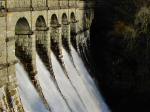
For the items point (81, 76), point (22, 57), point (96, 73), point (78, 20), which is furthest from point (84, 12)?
point (22, 57)

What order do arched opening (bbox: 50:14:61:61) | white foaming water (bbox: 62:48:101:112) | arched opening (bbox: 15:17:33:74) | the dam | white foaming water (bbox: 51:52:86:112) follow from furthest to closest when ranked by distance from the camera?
white foaming water (bbox: 62:48:101:112)
arched opening (bbox: 50:14:61:61)
white foaming water (bbox: 51:52:86:112)
arched opening (bbox: 15:17:33:74)
the dam

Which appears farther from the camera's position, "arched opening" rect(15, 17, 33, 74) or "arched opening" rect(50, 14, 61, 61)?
"arched opening" rect(50, 14, 61, 61)

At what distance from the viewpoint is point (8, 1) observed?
1794 cm

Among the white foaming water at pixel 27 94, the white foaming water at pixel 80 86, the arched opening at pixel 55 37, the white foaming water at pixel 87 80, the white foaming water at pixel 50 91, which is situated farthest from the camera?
the white foaming water at pixel 87 80

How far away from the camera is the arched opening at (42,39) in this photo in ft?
78.1

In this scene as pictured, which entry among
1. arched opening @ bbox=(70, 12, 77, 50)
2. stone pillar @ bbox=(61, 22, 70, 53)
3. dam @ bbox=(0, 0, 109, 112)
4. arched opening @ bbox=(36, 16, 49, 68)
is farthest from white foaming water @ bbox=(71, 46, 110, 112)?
arched opening @ bbox=(36, 16, 49, 68)

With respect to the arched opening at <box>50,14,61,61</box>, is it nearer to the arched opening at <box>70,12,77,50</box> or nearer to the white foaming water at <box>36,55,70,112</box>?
the white foaming water at <box>36,55,70,112</box>

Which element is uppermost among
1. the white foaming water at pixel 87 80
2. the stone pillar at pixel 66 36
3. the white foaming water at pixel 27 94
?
the stone pillar at pixel 66 36

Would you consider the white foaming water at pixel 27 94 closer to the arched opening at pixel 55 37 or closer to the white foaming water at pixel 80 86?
the arched opening at pixel 55 37

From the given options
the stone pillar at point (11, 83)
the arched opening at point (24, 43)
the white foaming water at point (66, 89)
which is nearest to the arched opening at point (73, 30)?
the white foaming water at point (66, 89)

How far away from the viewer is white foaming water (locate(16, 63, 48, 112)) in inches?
756

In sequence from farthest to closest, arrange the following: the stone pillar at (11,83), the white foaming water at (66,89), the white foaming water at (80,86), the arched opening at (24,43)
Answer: the white foaming water at (80,86) < the white foaming water at (66,89) < the arched opening at (24,43) < the stone pillar at (11,83)

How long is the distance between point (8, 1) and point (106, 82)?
16632 mm

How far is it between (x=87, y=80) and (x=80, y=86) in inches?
95.7
